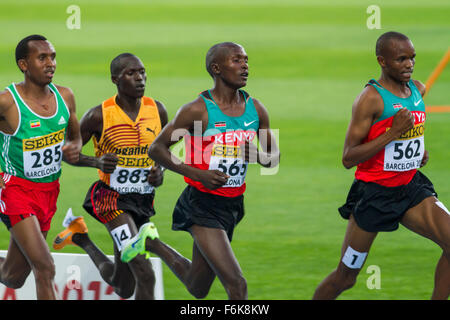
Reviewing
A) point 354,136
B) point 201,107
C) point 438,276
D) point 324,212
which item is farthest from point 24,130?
point 324,212

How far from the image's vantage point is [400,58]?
625 cm

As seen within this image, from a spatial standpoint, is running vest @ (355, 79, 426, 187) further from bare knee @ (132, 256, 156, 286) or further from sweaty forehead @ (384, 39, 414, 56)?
bare knee @ (132, 256, 156, 286)

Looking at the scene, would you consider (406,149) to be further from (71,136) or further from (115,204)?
(71,136)

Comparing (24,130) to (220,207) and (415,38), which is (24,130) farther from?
(415,38)

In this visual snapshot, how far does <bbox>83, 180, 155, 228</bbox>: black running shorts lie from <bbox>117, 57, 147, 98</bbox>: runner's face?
0.70 meters

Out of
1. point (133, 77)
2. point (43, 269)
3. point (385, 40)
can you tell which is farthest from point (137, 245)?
point (385, 40)

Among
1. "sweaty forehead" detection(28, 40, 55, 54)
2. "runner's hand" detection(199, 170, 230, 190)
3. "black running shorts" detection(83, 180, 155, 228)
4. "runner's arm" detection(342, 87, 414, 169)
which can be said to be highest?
"sweaty forehead" detection(28, 40, 55, 54)

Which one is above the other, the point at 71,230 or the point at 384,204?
the point at 384,204

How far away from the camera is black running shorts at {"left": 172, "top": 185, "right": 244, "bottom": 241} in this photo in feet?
21.0

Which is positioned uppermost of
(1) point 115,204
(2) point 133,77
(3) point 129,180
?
(2) point 133,77

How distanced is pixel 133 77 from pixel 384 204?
1993mm

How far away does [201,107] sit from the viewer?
20.8 feet

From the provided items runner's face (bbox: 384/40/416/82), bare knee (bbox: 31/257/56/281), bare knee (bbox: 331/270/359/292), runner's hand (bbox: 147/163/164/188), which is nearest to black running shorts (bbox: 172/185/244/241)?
runner's hand (bbox: 147/163/164/188)

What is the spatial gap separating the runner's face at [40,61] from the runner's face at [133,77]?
1.92 ft
